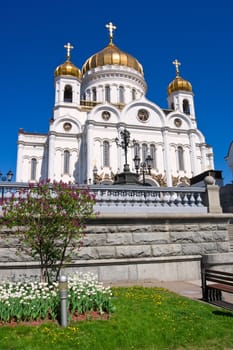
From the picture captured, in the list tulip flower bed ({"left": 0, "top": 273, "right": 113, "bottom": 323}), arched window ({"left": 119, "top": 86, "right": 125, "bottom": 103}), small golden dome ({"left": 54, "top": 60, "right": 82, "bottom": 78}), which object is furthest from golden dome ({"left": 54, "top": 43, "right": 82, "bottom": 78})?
tulip flower bed ({"left": 0, "top": 273, "right": 113, "bottom": 323})

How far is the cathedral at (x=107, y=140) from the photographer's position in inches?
1401

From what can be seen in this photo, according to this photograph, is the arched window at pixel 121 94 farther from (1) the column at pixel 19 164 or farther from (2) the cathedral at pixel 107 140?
(1) the column at pixel 19 164

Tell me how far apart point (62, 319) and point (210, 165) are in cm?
4275

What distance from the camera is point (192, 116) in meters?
45.4

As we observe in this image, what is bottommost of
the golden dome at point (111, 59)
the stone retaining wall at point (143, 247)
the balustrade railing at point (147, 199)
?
the stone retaining wall at point (143, 247)

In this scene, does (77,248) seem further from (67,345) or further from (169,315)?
(67,345)

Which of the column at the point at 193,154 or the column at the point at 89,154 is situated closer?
the column at the point at 89,154

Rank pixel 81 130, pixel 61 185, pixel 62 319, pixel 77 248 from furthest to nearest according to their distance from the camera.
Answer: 1. pixel 81 130
2. pixel 77 248
3. pixel 61 185
4. pixel 62 319

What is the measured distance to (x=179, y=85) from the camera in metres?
46.4

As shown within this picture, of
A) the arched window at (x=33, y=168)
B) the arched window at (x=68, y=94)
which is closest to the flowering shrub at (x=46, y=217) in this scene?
the arched window at (x=33, y=168)

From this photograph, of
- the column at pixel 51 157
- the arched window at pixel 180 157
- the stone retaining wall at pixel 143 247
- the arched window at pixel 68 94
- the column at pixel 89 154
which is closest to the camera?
the stone retaining wall at pixel 143 247


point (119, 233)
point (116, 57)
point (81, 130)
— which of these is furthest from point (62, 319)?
point (116, 57)

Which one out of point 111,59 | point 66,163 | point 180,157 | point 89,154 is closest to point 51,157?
point 66,163

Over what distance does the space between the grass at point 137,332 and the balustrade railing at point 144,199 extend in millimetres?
3959
